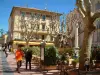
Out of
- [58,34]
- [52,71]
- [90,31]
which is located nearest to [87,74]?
[90,31]

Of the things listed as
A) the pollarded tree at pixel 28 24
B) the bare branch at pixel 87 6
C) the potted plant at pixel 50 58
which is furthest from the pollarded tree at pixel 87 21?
the pollarded tree at pixel 28 24

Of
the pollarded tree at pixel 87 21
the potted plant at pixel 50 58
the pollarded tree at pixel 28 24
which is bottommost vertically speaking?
the potted plant at pixel 50 58

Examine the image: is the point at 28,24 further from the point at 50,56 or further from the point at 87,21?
the point at 87,21

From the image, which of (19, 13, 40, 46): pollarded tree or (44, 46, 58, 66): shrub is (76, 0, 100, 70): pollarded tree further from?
(19, 13, 40, 46): pollarded tree

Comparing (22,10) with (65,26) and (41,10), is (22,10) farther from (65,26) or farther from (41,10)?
(65,26)

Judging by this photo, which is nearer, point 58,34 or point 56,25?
point 58,34

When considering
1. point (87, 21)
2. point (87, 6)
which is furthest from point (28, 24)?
point (87, 6)

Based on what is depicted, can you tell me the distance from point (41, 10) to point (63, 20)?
1150 inches

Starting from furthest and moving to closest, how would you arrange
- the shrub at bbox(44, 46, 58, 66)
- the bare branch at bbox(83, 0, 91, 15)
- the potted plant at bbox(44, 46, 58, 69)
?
1. the shrub at bbox(44, 46, 58, 66)
2. the potted plant at bbox(44, 46, 58, 69)
3. the bare branch at bbox(83, 0, 91, 15)

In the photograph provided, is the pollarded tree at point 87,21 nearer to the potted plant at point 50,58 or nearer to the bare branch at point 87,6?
the bare branch at point 87,6

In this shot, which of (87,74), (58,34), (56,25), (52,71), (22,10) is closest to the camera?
(87,74)

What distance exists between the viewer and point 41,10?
66938 mm

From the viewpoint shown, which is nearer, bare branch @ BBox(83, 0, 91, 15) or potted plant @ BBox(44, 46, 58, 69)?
bare branch @ BBox(83, 0, 91, 15)

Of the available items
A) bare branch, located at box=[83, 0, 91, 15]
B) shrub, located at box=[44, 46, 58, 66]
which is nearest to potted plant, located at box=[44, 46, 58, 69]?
shrub, located at box=[44, 46, 58, 66]
